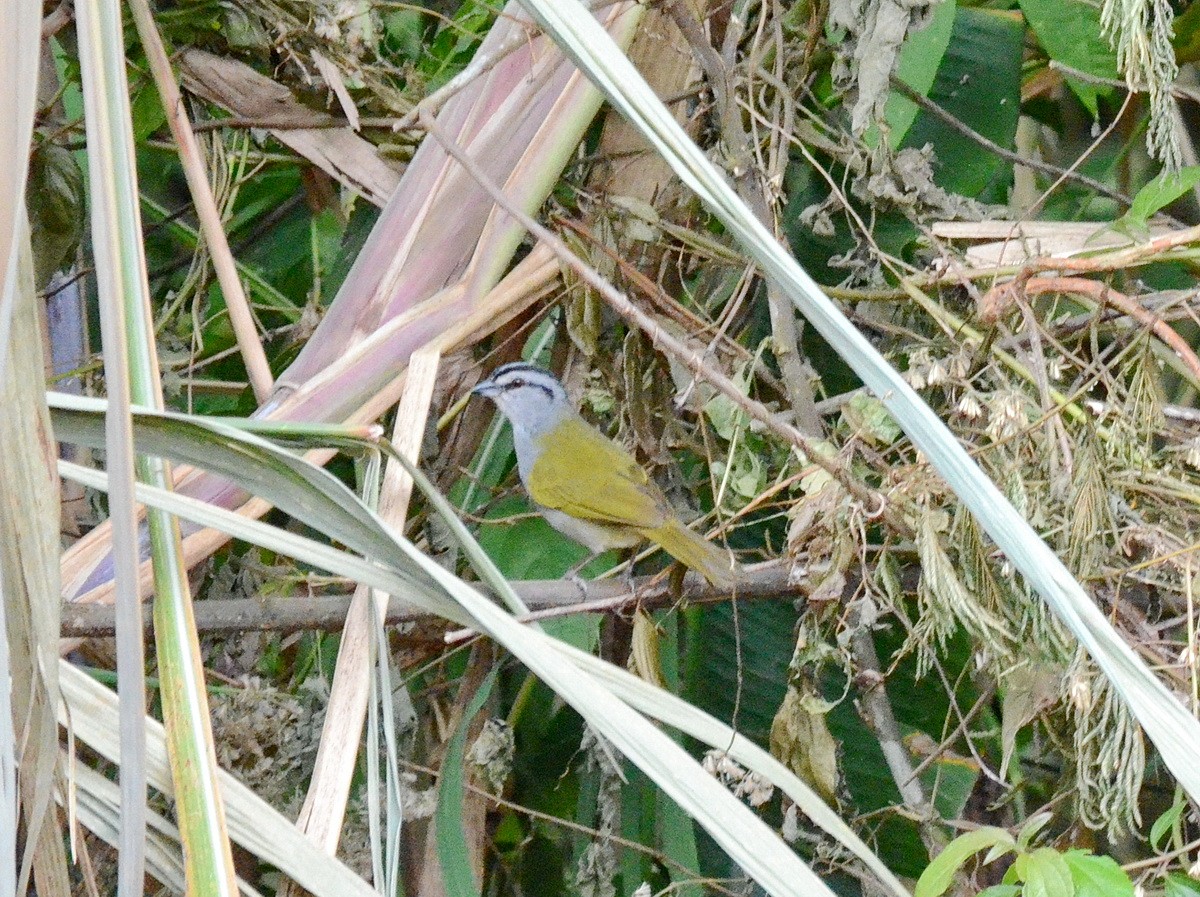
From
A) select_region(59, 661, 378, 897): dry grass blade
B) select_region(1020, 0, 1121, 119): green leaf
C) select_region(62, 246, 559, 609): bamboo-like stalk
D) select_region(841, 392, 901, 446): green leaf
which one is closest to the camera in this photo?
select_region(59, 661, 378, 897): dry grass blade

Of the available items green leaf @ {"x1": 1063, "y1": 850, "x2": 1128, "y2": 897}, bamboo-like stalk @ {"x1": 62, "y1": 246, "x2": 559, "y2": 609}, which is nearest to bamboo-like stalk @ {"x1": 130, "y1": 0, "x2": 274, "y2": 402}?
bamboo-like stalk @ {"x1": 62, "y1": 246, "x2": 559, "y2": 609}

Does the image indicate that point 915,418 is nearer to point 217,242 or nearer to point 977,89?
point 217,242

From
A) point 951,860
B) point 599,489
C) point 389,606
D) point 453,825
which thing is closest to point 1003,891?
point 951,860

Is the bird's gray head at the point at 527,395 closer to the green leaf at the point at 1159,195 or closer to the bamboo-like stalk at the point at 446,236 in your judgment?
the bamboo-like stalk at the point at 446,236

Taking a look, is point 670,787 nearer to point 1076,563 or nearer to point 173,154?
point 1076,563

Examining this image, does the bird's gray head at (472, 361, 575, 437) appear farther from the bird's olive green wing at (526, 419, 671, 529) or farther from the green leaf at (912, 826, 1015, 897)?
the green leaf at (912, 826, 1015, 897)
